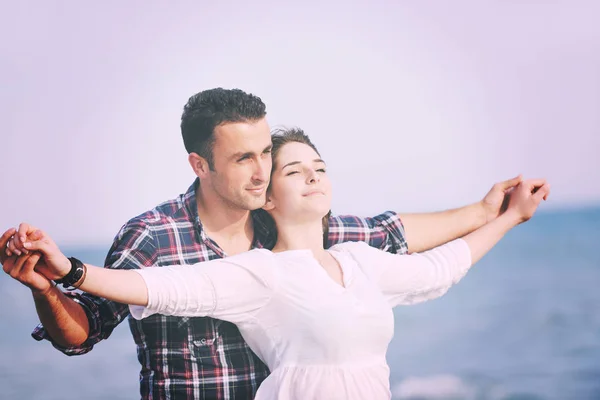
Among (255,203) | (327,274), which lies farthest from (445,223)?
(255,203)

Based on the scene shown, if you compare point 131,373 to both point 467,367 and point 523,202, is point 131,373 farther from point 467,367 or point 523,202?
point 523,202

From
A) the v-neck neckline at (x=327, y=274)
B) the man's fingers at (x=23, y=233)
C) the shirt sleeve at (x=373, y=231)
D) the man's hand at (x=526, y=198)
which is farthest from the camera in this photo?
the man's hand at (x=526, y=198)

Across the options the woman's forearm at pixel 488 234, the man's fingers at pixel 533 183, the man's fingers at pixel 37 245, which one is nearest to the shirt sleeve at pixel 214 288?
the man's fingers at pixel 37 245

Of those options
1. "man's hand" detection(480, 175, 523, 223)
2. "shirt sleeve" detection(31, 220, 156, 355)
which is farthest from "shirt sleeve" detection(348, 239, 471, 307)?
"shirt sleeve" detection(31, 220, 156, 355)

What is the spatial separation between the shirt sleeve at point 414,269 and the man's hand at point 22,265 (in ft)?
2.69

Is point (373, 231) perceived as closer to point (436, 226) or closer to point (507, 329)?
point (436, 226)

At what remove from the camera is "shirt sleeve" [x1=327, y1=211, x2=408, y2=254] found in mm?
2340

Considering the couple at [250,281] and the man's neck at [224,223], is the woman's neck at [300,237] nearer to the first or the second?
the couple at [250,281]

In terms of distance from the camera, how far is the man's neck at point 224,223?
219cm

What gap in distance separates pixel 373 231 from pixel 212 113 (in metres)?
0.58

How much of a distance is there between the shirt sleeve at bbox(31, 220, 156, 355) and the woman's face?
13.4 inches

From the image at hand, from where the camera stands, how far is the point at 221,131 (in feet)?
7.07

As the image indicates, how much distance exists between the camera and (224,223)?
2199 mm

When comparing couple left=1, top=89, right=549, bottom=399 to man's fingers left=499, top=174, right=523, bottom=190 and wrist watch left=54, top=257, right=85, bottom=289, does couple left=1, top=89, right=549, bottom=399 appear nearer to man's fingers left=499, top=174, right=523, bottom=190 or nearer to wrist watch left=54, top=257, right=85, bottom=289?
wrist watch left=54, top=257, right=85, bottom=289
